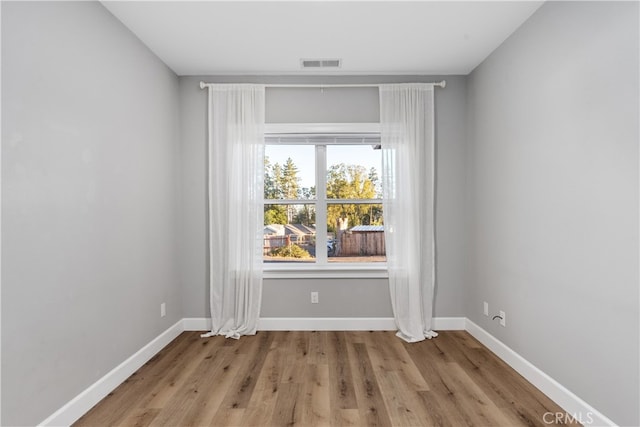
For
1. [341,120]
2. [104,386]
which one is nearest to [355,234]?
[341,120]

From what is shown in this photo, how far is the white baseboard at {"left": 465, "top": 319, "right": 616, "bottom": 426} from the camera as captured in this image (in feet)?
6.10

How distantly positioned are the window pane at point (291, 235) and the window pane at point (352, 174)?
13.9 inches

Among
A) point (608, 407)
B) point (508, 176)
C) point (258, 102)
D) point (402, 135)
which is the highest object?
point (258, 102)

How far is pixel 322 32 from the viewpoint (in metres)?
2.59

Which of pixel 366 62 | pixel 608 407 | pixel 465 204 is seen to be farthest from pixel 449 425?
pixel 366 62

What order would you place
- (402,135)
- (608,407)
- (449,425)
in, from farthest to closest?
(402,135) → (449,425) → (608,407)

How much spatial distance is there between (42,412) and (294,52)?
2956 millimetres

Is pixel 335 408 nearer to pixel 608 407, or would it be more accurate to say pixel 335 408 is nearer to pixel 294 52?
pixel 608 407

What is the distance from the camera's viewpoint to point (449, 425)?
1.91 metres

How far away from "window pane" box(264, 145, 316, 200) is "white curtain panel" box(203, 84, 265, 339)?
0.31m

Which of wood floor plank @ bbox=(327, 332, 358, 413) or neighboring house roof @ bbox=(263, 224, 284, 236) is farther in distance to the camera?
neighboring house roof @ bbox=(263, 224, 284, 236)

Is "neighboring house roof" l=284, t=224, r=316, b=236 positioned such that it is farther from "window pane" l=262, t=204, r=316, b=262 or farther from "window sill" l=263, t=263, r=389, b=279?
"window sill" l=263, t=263, r=389, b=279

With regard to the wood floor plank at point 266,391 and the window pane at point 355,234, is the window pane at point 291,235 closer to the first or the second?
the window pane at point 355,234

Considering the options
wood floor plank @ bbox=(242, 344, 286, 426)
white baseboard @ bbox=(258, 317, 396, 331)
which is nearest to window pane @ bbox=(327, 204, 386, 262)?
white baseboard @ bbox=(258, 317, 396, 331)
